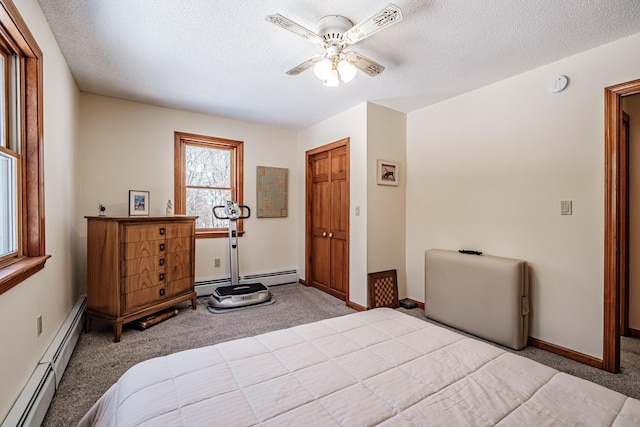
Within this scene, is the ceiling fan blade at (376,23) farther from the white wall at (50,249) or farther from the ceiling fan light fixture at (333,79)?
the white wall at (50,249)

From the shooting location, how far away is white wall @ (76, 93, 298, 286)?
3.35m

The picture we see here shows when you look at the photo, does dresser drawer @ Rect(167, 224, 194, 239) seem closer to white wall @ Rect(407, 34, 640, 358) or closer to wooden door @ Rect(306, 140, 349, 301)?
wooden door @ Rect(306, 140, 349, 301)

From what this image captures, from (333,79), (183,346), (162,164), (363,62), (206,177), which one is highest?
(363,62)

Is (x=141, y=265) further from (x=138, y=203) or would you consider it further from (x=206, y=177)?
(x=206, y=177)

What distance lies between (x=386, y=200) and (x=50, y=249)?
3.17 m

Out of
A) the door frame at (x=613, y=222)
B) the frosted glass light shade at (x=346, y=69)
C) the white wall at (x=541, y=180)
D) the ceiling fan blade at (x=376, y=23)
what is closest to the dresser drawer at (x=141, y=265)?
the frosted glass light shade at (x=346, y=69)

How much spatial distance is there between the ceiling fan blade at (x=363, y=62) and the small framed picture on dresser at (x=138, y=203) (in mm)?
2824

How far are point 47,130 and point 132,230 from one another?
1.02m

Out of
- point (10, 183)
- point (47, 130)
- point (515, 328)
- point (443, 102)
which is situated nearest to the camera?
point (10, 183)

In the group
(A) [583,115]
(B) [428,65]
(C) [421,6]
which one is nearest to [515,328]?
(A) [583,115]

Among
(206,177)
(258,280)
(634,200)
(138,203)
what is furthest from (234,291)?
(634,200)

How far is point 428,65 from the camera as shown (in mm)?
2574

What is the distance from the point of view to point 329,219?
13.7ft

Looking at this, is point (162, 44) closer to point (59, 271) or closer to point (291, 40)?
point (291, 40)
